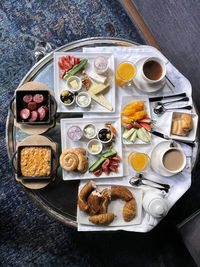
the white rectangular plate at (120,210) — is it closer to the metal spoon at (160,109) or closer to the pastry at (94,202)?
the pastry at (94,202)

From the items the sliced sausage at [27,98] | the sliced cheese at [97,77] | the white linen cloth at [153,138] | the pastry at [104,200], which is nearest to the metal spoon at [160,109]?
the white linen cloth at [153,138]

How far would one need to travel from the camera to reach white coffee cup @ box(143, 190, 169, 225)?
1762mm

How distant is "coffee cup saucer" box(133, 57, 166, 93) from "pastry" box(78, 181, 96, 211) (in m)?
0.84

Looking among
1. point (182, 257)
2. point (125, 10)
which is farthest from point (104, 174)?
point (125, 10)

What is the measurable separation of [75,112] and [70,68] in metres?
0.34

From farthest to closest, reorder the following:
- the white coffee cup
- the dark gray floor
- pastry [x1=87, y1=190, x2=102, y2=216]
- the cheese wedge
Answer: the dark gray floor → the cheese wedge → pastry [x1=87, y1=190, x2=102, y2=216] → the white coffee cup

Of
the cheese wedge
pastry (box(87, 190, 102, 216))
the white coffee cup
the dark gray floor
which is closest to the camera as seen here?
the white coffee cup

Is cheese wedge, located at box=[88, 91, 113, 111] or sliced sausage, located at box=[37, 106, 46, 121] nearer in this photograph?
sliced sausage, located at box=[37, 106, 46, 121]

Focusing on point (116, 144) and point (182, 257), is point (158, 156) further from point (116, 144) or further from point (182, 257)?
point (182, 257)

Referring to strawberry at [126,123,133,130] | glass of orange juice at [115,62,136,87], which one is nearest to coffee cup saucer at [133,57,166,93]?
glass of orange juice at [115,62,136,87]

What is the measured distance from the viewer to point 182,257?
2.73 metres

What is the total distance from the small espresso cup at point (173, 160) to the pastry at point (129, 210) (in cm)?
36

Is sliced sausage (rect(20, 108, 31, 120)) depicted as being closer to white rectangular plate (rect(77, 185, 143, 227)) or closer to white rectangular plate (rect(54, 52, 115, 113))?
white rectangular plate (rect(54, 52, 115, 113))

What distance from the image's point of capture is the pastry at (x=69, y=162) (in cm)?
182
